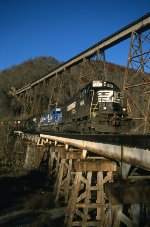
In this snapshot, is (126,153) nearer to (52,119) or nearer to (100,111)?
(100,111)

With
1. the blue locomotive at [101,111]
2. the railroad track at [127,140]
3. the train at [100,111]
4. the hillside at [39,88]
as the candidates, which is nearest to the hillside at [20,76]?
the hillside at [39,88]

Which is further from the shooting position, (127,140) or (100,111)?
(100,111)

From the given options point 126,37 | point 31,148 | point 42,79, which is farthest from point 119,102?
point 42,79

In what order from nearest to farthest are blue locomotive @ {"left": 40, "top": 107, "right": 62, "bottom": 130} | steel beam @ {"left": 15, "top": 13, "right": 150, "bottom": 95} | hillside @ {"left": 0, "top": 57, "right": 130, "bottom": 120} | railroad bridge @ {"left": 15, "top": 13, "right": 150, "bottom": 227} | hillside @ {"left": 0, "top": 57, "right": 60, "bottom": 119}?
railroad bridge @ {"left": 15, "top": 13, "right": 150, "bottom": 227} → steel beam @ {"left": 15, "top": 13, "right": 150, "bottom": 95} → blue locomotive @ {"left": 40, "top": 107, "right": 62, "bottom": 130} → hillside @ {"left": 0, "top": 57, "right": 130, "bottom": 120} → hillside @ {"left": 0, "top": 57, "right": 60, "bottom": 119}

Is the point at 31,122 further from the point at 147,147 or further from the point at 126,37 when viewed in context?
the point at 147,147

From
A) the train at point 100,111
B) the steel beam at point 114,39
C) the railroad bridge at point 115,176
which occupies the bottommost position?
the railroad bridge at point 115,176

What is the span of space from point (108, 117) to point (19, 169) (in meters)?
13.9

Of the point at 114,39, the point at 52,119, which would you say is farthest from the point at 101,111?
the point at 52,119

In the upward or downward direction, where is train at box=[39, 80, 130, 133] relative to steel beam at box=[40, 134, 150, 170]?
upward

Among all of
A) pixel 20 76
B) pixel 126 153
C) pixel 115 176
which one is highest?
pixel 20 76

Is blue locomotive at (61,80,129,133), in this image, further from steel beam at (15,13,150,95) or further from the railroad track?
the railroad track

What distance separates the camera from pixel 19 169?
28.8 metres

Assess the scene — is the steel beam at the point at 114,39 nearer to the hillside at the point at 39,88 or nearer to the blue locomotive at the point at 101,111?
the blue locomotive at the point at 101,111

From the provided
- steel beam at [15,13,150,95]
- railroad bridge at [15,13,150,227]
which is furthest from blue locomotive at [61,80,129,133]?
steel beam at [15,13,150,95]
